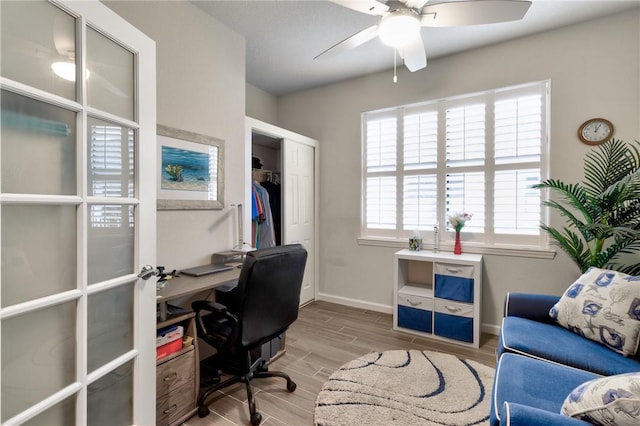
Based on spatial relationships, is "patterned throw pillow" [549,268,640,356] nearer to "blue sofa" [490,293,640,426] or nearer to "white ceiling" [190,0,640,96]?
"blue sofa" [490,293,640,426]

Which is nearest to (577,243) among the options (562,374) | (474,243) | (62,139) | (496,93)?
(474,243)

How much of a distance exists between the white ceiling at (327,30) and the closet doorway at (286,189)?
775 mm

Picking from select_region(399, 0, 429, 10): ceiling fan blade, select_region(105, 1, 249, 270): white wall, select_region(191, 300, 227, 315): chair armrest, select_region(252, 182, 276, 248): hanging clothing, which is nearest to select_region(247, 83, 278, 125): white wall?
select_region(105, 1, 249, 270): white wall

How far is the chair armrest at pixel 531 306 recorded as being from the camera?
1.87 m

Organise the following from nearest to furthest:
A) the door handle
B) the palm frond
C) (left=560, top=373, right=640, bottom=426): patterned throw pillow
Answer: (left=560, top=373, right=640, bottom=426): patterned throw pillow, the door handle, the palm frond

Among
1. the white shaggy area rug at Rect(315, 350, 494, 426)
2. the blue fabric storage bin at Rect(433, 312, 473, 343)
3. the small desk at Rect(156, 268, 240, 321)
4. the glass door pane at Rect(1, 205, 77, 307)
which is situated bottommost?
the white shaggy area rug at Rect(315, 350, 494, 426)

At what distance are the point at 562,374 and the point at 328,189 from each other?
2886mm

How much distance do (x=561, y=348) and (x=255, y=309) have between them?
1684 mm

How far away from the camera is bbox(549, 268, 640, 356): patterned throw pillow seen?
1.46 metres

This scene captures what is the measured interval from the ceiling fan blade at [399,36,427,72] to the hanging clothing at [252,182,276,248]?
6.13 ft

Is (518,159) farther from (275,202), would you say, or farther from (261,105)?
(261,105)

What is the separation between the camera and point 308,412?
5.71 ft

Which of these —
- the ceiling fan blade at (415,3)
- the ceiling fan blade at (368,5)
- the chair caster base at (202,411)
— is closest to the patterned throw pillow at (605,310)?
the ceiling fan blade at (415,3)

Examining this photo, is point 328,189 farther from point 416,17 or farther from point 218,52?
point 416,17
